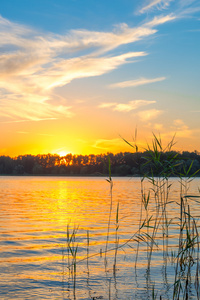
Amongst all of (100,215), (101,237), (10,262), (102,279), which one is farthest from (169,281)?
(100,215)

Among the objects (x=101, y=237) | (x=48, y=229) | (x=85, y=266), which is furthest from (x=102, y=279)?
(x=48, y=229)

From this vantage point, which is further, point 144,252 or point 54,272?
point 144,252

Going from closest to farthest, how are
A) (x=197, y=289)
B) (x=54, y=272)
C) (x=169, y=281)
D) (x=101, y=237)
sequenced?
1. (x=197, y=289)
2. (x=169, y=281)
3. (x=54, y=272)
4. (x=101, y=237)

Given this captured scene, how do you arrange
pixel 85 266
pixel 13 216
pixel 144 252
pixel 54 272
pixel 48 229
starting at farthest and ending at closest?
pixel 13 216 → pixel 48 229 → pixel 144 252 → pixel 85 266 → pixel 54 272

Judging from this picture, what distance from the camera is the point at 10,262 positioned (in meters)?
10.6

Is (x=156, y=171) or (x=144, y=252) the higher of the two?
(x=156, y=171)

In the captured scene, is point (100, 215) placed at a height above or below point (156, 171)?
below

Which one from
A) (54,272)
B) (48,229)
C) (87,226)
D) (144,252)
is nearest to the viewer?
(54,272)

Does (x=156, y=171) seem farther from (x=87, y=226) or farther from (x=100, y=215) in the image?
(x=100, y=215)

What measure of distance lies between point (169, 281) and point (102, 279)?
1.73 meters

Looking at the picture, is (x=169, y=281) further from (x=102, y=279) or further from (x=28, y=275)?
(x=28, y=275)

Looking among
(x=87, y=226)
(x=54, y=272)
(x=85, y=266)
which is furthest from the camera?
(x=87, y=226)

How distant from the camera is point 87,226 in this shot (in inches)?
699

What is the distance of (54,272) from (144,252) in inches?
153
